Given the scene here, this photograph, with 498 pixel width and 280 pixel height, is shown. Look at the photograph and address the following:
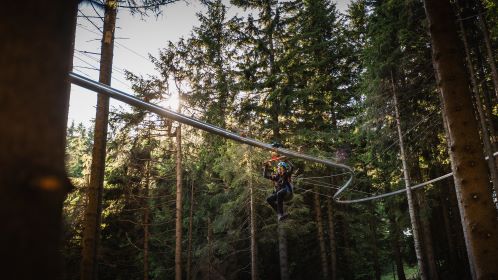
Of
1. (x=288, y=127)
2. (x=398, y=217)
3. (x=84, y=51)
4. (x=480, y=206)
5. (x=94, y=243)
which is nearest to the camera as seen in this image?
(x=480, y=206)

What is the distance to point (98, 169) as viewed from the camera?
21.7ft

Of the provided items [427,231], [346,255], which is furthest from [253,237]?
[427,231]

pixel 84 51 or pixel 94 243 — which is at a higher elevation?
pixel 84 51

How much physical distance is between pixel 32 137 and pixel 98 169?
6522 mm

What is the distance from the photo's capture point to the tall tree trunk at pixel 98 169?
618 cm

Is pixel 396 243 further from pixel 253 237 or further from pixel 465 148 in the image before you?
pixel 465 148

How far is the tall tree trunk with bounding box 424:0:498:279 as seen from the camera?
3.27 meters

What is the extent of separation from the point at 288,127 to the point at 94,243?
11.9 metres

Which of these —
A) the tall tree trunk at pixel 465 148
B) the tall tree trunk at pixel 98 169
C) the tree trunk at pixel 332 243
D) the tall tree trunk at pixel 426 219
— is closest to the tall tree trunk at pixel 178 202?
the tall tree trunk at pixel 98 169

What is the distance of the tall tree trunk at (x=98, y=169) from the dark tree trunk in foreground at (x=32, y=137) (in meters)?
5.48

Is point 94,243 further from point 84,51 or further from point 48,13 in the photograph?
point 48,13

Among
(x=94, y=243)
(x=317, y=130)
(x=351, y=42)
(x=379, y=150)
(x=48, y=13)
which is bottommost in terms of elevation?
(x=94, y=243)

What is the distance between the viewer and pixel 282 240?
14961 mm

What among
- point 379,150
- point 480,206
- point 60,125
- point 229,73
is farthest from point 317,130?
point 60,125
